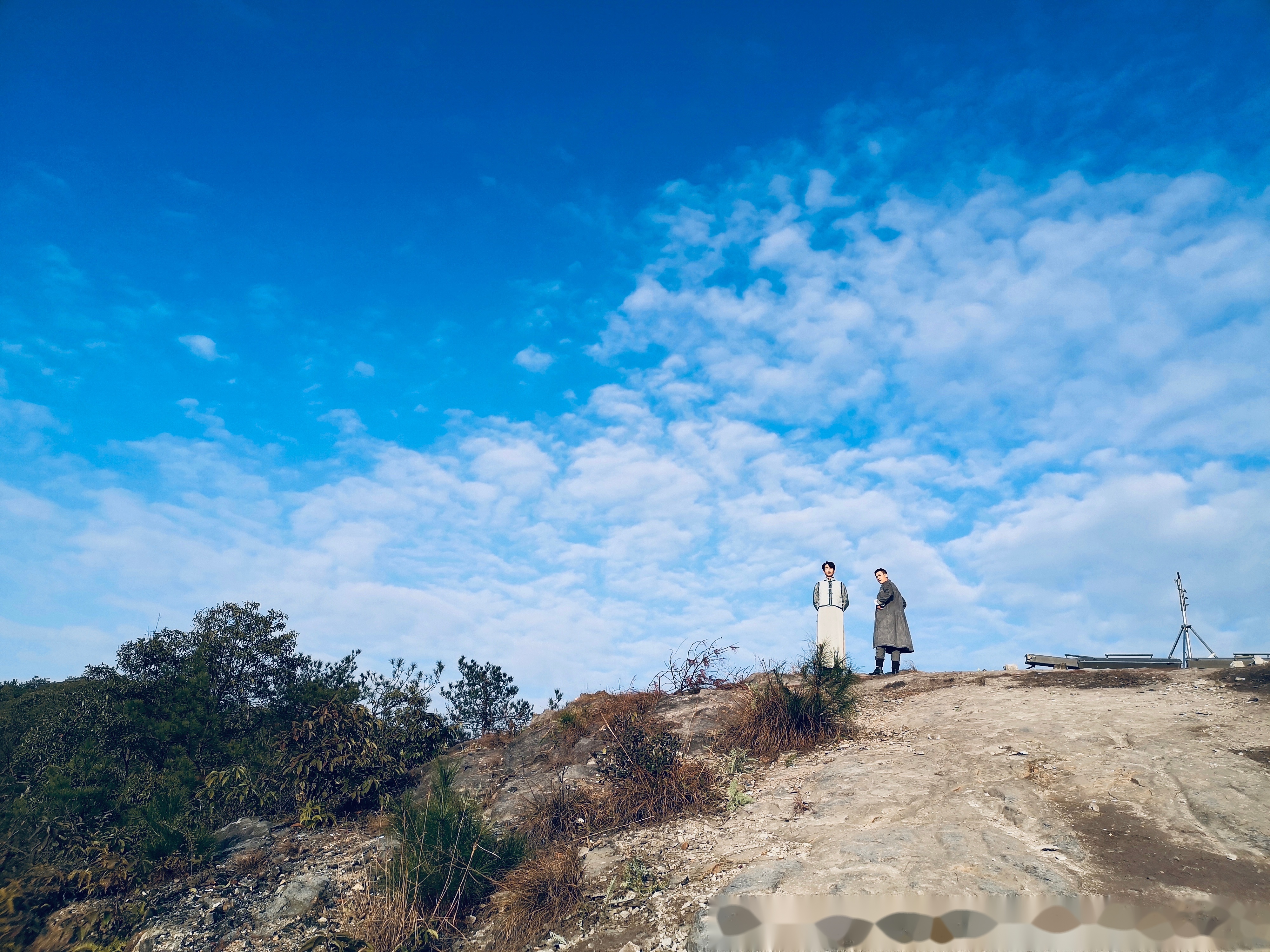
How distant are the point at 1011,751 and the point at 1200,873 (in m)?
2.46

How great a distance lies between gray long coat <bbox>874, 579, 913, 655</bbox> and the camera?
13.0 meters

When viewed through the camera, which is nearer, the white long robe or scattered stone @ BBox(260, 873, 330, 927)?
scattered stone @ BBox(260, 873, 330, 927)

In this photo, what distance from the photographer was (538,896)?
675cm

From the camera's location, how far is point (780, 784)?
8.45 m

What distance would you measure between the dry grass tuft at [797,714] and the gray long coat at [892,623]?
9.72 ft

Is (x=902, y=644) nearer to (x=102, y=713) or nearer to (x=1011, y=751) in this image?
(x=1011, y=751)

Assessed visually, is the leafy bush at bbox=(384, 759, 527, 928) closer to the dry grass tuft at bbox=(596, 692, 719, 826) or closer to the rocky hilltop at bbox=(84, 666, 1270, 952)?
the rocky hilltop at bbox=(84, 666, 1270, 952)

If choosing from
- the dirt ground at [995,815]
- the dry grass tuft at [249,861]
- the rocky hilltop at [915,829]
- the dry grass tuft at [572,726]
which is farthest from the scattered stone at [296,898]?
the dry grass tuft at [572,726]

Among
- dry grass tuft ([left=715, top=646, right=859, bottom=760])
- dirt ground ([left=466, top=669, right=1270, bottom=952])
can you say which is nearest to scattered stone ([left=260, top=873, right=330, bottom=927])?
dirt ground ([left=466, top=669, right=1270, bottom=952])

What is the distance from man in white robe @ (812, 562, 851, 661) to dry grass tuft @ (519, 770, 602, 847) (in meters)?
6.08

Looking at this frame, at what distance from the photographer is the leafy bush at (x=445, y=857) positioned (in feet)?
22.6

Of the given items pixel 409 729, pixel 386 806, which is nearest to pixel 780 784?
pixel 386 806

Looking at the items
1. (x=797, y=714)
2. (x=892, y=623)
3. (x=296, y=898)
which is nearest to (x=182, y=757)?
(x=296, y=898)

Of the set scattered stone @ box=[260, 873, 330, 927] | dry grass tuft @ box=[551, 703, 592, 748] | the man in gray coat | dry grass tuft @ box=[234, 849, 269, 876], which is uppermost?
the man in gray coat
